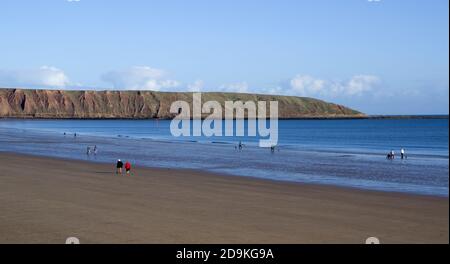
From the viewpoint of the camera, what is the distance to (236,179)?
957 inches

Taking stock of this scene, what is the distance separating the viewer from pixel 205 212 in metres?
14.6

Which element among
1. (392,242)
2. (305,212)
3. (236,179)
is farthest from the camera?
(236,179)

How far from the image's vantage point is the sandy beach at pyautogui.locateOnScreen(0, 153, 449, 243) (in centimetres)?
1152

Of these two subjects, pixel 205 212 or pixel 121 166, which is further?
pixel 121 166

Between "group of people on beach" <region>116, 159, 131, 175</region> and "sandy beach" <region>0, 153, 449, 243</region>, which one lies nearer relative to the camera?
"sandy beach" <region>0, 153, 449, 243</region>

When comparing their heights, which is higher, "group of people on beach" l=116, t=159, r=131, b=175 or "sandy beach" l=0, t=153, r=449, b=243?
"group of people on beach" l=116, t=159, r=131, b=175

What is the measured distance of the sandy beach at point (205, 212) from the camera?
11.5 m

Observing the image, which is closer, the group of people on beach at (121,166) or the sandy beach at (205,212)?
the sandy beach at (205,212)

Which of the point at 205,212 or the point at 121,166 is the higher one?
the point at 121,166

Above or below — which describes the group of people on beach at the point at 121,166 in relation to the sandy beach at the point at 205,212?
above
